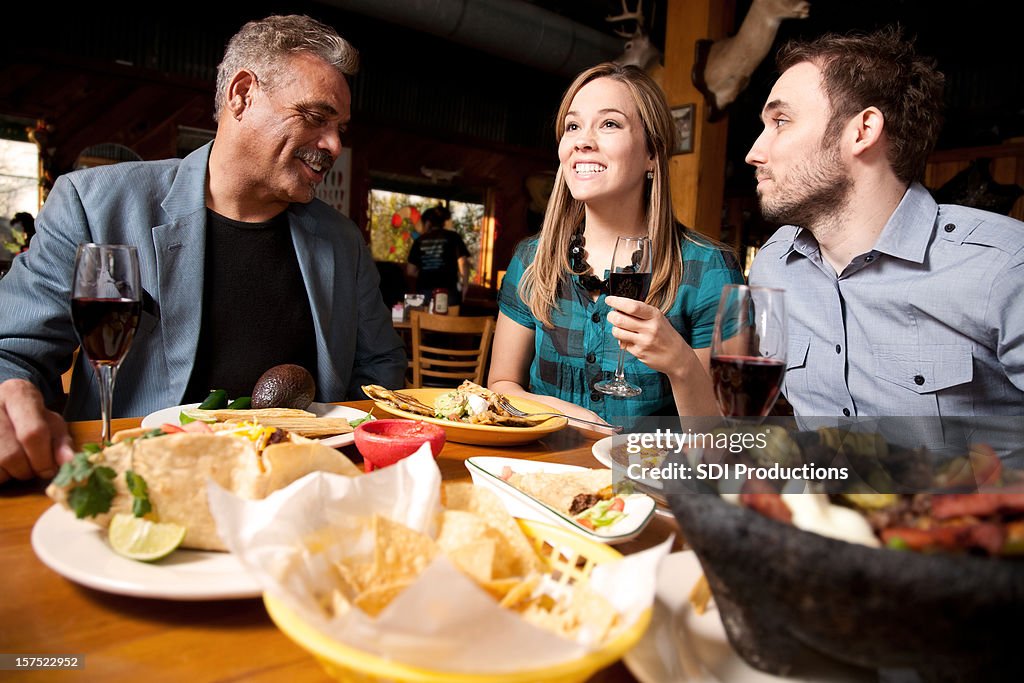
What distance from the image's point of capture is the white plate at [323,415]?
1244 mm

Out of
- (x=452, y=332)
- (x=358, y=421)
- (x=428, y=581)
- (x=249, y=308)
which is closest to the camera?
(x=428, y=581)

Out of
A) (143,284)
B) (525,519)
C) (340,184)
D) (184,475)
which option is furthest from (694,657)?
(340,184)

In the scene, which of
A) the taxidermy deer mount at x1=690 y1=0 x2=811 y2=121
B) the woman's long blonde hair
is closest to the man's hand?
the woman's long blonde hair

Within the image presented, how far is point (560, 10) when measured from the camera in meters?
7.98

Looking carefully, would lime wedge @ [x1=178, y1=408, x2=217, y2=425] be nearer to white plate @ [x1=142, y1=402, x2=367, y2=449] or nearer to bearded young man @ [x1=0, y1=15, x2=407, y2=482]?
white plate @ [x1=142, y1=402, x2=367, y2=449]

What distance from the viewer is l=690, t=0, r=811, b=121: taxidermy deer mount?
4953mm

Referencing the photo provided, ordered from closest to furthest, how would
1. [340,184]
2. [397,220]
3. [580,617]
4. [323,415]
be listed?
[580,617]
[323,415]
[340,184]
[397,220]

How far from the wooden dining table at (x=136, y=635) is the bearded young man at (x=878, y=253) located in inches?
60.2

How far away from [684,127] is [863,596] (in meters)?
5.75

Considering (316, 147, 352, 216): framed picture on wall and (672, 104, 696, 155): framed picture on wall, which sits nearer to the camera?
(672, 104, 696, 155): framed picture on wall

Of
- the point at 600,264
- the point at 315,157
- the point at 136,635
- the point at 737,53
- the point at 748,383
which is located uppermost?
the point at 737,53

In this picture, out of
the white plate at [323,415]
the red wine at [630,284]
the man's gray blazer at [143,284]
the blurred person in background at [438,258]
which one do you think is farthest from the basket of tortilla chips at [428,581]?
the blurred person in background at [438,258]

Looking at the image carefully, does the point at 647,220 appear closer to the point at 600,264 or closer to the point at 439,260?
the point at 600,264

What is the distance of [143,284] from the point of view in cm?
184
